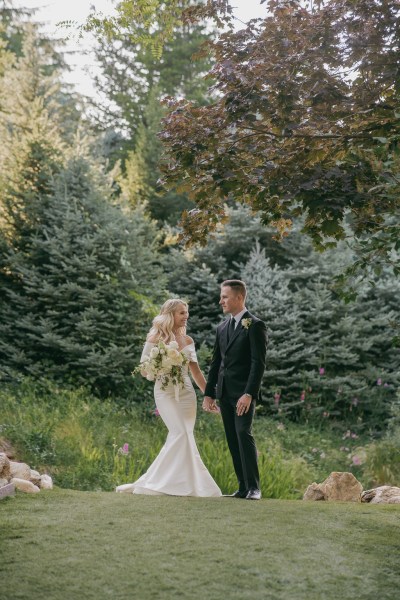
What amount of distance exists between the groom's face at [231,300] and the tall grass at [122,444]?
2.16 m

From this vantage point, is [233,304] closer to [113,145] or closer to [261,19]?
[261,19]

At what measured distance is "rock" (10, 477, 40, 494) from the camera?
23.6ft

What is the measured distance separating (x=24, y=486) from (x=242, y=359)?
224 cm

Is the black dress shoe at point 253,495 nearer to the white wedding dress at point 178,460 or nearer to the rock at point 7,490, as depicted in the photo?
the white wedding dress at point 178,460

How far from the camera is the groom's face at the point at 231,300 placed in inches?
282

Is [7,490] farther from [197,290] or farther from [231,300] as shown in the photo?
[197,290]

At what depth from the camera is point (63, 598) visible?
159 inches

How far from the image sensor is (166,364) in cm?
760

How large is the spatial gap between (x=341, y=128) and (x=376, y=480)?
603 cm

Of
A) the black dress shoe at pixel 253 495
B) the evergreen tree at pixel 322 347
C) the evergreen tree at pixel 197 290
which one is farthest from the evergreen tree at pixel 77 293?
the black dress shoe at pixel 253 495

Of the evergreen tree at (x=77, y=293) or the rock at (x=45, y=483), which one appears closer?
the rock at (x=45, y=483)

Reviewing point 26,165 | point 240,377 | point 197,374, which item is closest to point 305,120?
point 240,377

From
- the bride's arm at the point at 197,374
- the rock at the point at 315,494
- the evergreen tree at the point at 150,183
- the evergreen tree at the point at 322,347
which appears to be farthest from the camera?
the evergreen tree at the point at 150,183

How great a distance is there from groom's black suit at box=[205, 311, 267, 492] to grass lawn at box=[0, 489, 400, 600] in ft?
1.36
